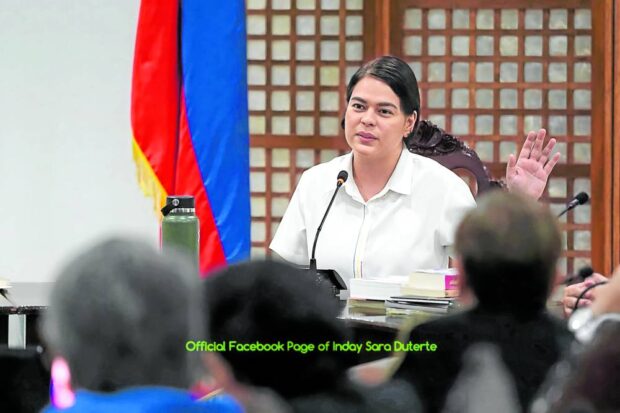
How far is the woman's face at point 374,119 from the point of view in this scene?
3.47 meters

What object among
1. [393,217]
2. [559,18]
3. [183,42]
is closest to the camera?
[393,217]

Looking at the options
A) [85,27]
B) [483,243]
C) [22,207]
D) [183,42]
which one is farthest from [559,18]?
[483,243]

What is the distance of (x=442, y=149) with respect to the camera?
3900 millimetres

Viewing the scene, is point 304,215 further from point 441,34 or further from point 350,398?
point 350,398

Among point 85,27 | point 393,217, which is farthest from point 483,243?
point 85,27

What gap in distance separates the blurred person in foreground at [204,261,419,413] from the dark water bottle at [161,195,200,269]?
1.72 meters

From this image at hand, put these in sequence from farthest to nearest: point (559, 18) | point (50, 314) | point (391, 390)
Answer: point (559, 18), point (391, 390), point (50, 314)

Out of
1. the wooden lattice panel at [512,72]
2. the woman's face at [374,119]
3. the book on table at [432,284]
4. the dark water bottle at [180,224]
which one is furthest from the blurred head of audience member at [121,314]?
the wooden lattice panel at [512,72]

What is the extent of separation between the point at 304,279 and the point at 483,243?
24cm

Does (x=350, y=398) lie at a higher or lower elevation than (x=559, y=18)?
lower

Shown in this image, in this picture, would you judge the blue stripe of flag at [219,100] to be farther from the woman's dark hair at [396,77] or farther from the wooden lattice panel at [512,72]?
the wooden lattice panel at [512,72]

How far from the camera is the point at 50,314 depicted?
3.87 feet

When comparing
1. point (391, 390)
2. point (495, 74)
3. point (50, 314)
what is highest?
point (495, 74)

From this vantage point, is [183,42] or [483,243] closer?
[483,243]
